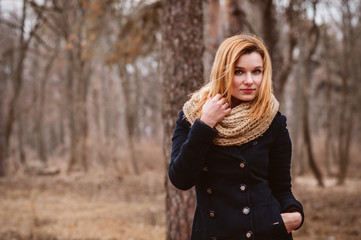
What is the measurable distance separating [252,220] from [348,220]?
604 cm

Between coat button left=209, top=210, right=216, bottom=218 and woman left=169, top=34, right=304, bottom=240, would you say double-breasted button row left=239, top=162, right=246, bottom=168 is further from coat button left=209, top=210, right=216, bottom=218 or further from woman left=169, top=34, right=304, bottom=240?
coat button left=209, top=210, right=216, bottom=218

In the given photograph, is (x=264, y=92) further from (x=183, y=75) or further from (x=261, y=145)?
(x=183, y=75)

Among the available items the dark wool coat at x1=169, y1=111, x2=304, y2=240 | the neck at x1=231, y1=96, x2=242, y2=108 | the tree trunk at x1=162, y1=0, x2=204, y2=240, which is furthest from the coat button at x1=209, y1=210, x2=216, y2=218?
the tree trunk at x1=162, y1=0, x2=204, y2=240

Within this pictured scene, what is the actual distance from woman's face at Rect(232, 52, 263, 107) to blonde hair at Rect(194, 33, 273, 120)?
2 cm

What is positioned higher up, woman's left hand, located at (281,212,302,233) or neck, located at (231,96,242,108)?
neck, located at (231,96,242,108)

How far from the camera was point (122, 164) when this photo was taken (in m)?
17.5

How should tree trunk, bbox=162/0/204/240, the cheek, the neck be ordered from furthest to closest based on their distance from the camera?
tree trunk, bbox=162/0/204/240 → the neck → the cheek

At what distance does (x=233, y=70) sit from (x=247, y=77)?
9 cm

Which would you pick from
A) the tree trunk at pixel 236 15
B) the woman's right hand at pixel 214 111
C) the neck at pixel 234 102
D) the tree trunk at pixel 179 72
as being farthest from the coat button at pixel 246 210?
the tree trunk at pixel 236 15

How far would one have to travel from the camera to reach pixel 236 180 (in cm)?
191

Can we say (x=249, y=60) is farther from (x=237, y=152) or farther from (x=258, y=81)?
(x=237, y=152)

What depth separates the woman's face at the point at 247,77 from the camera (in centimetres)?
191

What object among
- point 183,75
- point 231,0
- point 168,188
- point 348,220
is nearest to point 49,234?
point 168,188

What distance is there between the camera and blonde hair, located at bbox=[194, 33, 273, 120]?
1.90 meters
